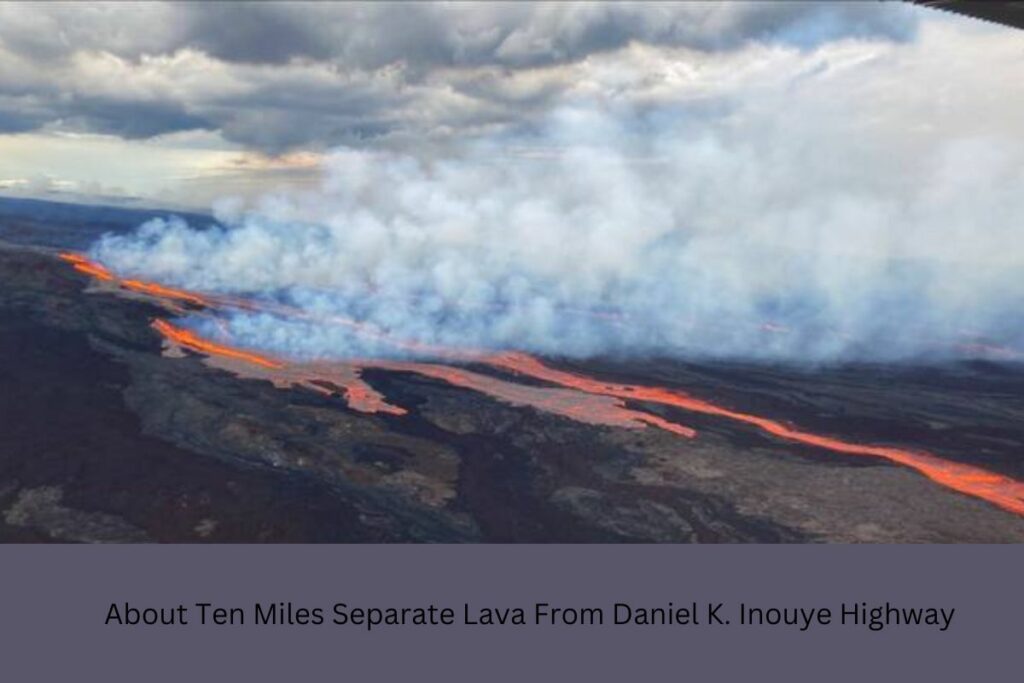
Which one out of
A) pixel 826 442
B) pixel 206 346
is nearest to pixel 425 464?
pixel 826 442

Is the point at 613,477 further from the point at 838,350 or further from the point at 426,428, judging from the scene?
the point at 838,350

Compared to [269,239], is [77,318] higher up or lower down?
lower down

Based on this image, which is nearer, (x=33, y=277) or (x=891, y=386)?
(x=891, y=386)

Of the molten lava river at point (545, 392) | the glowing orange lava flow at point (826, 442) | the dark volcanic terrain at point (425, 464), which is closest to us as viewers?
the dark volcanic terrain at point (425, 464)

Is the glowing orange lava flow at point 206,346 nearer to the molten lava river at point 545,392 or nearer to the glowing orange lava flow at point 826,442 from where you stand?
the molten lava river at point 545,392

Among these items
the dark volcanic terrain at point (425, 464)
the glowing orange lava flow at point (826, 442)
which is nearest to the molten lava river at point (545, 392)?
the glowing orange lava flow at point (826, 442)

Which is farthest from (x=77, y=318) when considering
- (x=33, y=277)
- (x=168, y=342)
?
(x=33, y=277)

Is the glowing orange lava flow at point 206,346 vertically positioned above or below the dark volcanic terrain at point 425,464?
above

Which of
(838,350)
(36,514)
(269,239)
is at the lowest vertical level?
(36,514)

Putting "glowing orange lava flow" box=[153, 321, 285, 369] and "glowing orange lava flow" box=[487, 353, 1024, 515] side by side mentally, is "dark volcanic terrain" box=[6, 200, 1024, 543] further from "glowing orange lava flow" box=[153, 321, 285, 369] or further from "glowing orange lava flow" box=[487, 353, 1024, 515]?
"glowing orange lava flow" box=[153, 321, 285, 369]
